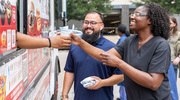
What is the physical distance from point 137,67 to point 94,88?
58 cm

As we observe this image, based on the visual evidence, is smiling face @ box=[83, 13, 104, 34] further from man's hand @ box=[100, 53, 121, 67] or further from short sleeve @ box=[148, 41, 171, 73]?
short sleeve @ box=[148, 41, 171, 73]

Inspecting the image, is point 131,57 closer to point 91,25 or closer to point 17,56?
point 91,25

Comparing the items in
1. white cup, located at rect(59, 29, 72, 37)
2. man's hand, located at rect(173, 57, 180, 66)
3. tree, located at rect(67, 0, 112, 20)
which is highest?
tree, located at rect(67, 0, 112, 20)

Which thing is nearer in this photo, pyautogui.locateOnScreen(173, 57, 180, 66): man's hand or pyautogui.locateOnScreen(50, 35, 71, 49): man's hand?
pyautogui.locateOnScreen(50, 35, 71, 49): man's hand

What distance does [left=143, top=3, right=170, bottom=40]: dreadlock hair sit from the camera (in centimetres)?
212

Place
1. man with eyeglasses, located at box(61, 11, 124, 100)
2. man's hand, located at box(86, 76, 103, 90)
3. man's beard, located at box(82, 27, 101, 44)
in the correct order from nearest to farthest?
man's hand, located at box(86, 76, 103, 90) < man with eyeglasses, located at box(61, 11, 124, 100) < man's beard, located at box(82, 27, 101, 44)

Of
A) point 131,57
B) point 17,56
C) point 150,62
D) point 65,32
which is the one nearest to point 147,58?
point 150,62

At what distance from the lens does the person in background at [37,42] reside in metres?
1.95

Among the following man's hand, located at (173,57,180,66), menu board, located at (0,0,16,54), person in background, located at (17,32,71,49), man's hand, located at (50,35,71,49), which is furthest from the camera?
man's hand, located at (173,57,180,66)

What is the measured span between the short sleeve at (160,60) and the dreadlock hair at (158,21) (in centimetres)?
18

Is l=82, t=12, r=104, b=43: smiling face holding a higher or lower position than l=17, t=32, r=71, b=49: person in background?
higher

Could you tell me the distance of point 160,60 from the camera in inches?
76.9

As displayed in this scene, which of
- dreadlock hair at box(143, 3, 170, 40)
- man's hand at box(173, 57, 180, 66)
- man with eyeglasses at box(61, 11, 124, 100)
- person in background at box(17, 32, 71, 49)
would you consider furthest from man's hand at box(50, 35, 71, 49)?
man's hand at box(173, 57, 180, 66)

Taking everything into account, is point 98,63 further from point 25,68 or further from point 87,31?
point 25,68
